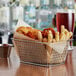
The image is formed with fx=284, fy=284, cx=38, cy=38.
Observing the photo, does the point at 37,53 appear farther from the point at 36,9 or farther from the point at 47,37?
the point at 36,9

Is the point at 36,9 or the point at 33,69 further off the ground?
the point at 36,9

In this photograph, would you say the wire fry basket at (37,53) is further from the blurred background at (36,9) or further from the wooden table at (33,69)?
the blurred background at (36,9)

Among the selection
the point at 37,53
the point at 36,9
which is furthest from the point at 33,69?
the point at 36,9

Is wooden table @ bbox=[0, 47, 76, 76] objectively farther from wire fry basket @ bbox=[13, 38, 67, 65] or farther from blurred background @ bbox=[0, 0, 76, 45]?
blurred background @ bbox=[0, 0, 76, 45]

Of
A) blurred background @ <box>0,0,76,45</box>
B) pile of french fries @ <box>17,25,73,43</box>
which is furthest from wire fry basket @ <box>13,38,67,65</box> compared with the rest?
blurred background @ <box>0,0,76,45</box>

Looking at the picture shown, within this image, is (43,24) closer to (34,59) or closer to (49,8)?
(49,8)

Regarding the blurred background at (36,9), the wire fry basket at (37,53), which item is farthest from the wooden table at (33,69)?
the blurred background at (36,9)

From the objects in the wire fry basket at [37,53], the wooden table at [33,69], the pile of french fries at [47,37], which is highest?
the pile of french fries at [47,37]

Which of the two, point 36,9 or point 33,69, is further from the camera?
point 36,9

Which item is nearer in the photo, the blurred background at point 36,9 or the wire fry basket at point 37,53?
the wire fry basket at point 37,53
